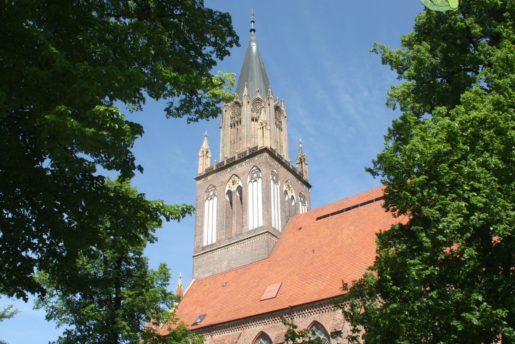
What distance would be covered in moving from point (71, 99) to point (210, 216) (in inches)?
994

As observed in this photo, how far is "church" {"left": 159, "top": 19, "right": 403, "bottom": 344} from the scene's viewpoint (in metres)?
23.1

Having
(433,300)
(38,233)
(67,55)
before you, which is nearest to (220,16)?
(67,55)

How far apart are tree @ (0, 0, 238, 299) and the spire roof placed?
2506 centimetres

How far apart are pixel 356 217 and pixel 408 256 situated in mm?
17647

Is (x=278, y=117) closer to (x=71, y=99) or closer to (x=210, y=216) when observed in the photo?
(x=210, y=216)

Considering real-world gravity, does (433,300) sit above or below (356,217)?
below

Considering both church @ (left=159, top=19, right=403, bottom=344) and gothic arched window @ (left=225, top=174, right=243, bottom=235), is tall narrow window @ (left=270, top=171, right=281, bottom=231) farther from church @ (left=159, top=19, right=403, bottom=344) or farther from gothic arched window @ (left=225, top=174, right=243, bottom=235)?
gothic arched window @ (left=225, top=174, right=243, bottom=235)

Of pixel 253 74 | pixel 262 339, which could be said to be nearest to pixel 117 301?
pixel 262 339

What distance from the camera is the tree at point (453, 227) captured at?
8750 mm

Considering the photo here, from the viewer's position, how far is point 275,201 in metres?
30.7

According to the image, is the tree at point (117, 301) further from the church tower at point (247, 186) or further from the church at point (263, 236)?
the church tower at point (247, 186)

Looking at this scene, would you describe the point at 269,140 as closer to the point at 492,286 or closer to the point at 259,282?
the point at 259,282

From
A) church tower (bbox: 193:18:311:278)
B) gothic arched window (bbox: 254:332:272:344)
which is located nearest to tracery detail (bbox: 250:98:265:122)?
church tower (bbox: 193:18:311:278)

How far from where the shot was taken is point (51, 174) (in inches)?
323
